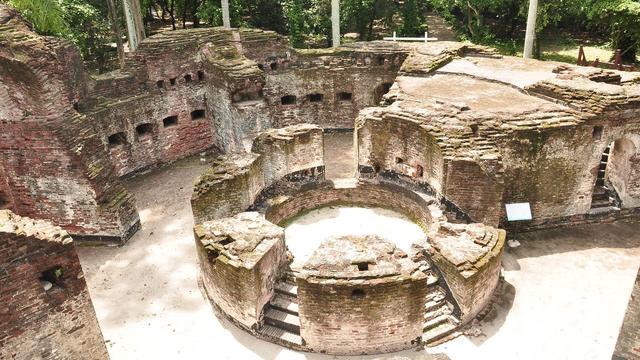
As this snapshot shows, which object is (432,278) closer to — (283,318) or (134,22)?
(283,318)

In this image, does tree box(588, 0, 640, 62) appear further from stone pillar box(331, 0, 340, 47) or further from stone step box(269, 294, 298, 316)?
stone step box(269, 294, 298, 316)

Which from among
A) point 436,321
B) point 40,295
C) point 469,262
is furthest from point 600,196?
point 40,295

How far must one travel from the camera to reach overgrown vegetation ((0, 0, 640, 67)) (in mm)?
21375

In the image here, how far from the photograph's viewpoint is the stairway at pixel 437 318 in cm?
976

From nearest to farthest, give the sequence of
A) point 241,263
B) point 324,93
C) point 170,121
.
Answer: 1. point 241,263
2. point 170,121
3. point 324,93

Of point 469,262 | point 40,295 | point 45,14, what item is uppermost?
point 45,14

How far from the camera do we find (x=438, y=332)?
980 cm

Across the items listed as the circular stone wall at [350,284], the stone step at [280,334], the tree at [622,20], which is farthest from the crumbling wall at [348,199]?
the tree at [622,20]

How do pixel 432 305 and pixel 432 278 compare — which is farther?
pixel 432 278

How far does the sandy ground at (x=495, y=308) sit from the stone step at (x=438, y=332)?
190 millimetres

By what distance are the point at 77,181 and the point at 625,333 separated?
11753 millimetres

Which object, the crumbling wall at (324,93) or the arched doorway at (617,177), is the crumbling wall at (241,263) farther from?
the arched doorway at (617,177)

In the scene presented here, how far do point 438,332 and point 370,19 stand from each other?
2003cm

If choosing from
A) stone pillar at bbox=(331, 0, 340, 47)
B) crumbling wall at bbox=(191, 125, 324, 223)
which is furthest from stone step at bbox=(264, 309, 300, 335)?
stone pillar at bbox=(331, 0, 340, 47)
